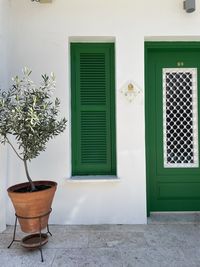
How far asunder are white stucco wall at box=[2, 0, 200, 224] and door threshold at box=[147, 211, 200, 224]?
260mm

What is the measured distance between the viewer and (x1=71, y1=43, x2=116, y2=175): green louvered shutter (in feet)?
12.1

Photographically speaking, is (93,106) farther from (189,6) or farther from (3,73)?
(189,6)

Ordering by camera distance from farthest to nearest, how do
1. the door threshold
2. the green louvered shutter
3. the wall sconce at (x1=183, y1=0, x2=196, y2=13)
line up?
1. the green louvered shutter
2. the door threshold
3. the wall sconce at (x1=183, y1=0, x2=196, y2=13)

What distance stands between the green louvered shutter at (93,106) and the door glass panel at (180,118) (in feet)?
2.62

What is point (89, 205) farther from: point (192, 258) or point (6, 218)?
point (192, 258)

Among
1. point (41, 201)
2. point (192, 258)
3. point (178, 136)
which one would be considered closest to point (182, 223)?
point (192, 258)

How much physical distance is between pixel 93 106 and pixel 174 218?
1.94 m

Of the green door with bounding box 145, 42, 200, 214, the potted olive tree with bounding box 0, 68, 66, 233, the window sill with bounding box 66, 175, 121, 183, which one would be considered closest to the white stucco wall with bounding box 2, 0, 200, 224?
the window sill with bounding box 66, 175, 121, 183

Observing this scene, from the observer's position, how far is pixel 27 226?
2.69m

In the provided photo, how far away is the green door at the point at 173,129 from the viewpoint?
3.77m

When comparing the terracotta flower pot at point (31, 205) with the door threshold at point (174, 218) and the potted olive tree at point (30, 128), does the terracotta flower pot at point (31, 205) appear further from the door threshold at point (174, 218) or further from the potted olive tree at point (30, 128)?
the door threshold at point (174, 218)

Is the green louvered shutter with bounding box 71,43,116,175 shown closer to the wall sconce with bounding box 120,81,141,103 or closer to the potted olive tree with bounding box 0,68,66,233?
the wall sconce with bounding box 120,81,141,103

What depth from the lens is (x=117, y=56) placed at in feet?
11.5

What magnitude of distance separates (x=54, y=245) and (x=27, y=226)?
0.44 m
